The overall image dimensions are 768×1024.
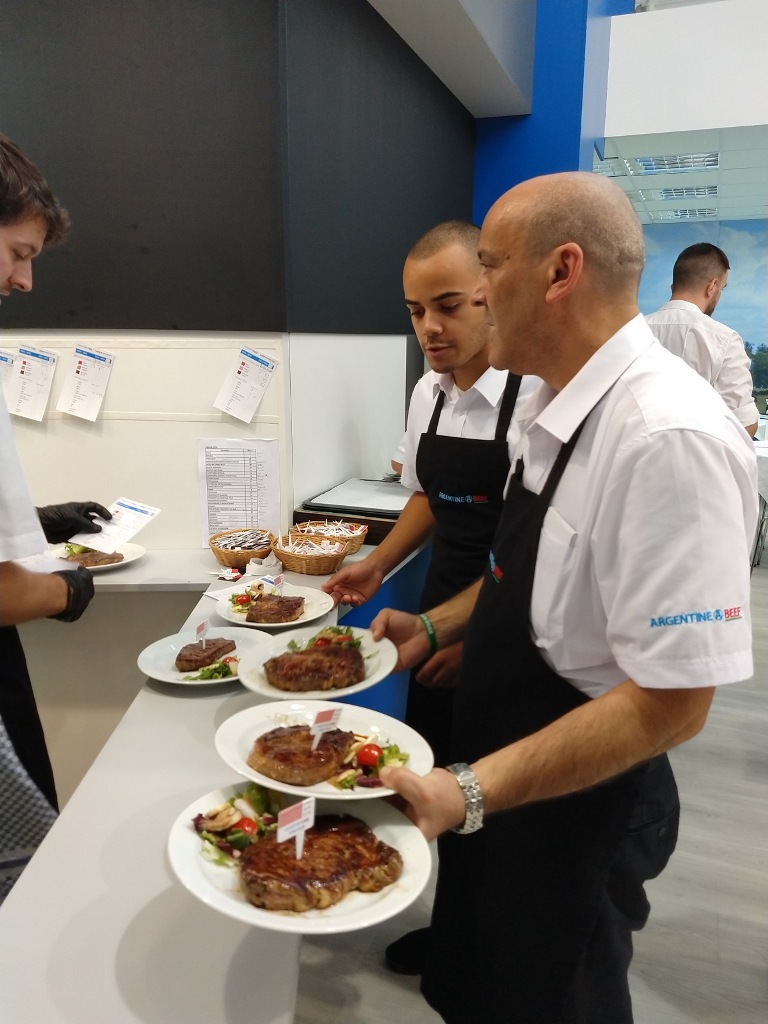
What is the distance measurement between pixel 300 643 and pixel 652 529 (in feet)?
2.89

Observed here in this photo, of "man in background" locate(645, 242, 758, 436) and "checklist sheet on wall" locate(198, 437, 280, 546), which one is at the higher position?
"man in background" locate(645, 242, 758, 436)

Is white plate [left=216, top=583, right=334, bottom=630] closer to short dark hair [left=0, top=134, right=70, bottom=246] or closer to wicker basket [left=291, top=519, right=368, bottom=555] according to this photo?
wicker basket [left=291, top=519, right=368, bottom=555]

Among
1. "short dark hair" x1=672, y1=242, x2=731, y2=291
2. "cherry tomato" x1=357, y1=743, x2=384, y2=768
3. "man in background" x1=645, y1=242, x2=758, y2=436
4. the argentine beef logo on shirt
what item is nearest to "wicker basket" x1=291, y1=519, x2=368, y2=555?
"cherry tomato" x1=357, y1=743, x2=384, y2=768

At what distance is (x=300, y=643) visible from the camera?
1.58 meters

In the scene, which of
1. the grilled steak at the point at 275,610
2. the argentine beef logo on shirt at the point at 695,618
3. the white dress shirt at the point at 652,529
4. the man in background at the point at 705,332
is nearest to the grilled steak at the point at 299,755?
the white dress shirt at the point at 652,529

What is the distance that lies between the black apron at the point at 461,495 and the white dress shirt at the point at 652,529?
0.84m

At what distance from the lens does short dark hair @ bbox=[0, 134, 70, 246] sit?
1414 millimetres

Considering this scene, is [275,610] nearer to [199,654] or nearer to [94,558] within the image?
[199,654]

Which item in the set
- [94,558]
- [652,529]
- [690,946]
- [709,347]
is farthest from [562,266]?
[709,347]

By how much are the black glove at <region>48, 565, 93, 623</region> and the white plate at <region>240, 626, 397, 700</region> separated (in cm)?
46

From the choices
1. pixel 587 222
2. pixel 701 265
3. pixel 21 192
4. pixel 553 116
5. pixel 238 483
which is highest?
pixel 553 116

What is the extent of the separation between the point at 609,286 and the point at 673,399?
221 mm

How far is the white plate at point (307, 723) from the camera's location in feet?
3.26

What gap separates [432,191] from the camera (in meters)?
3.55
